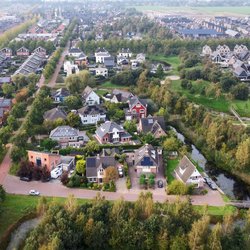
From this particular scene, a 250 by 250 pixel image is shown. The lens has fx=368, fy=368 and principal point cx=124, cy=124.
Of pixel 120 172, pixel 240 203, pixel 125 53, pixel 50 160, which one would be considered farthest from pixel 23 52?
pixel 240 203

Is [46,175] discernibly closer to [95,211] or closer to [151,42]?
[95,211]

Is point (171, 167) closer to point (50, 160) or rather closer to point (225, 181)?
point (225, 181)

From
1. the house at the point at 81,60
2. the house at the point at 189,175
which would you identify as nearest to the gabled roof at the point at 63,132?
the house at the point at 189,175

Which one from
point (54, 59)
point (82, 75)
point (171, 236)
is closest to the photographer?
point (171, 236)

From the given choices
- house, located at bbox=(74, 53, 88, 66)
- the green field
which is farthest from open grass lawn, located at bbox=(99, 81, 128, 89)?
the green field

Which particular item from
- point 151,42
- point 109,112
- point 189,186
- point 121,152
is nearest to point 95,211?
point 189,186

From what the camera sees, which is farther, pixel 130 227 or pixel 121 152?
pixel 121 152

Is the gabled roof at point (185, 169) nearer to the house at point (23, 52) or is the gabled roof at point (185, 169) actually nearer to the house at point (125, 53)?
the house at point (125, 53)
